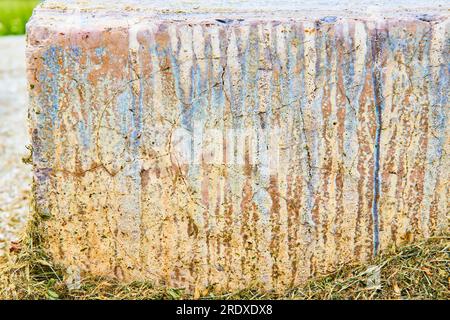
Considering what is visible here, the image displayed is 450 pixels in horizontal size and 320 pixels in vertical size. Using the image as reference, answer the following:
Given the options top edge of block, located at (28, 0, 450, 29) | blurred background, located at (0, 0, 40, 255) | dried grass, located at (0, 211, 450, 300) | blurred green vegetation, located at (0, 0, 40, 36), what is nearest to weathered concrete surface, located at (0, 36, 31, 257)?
blurred background, located at (0, 0, 40, 255)

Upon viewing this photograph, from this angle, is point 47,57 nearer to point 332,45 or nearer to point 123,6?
point 123,6

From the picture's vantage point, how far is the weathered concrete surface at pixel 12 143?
4.02 m

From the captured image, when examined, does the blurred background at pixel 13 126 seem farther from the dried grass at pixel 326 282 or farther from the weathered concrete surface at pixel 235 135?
the weathered concrete surface at pixel 235 135

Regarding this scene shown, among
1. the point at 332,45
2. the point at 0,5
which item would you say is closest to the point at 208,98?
the point at 332,45

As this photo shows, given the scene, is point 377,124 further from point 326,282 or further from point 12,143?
point 12,143

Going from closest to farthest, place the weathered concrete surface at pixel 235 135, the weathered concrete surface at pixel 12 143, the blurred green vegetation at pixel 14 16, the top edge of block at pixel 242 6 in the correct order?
1. the weathered concrete surface at pixel 235 135
2. the top edge of block at pixel 242 6
3. the weathered concrete surface at pixel 12 143
4. the blurred green vegetation at pixel 14 16

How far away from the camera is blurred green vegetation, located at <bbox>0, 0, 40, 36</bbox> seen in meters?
8.38

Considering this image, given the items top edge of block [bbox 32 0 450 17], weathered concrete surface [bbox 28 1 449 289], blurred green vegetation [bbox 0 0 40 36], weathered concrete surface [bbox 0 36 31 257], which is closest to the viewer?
weathered concrete surface [bbox 28 1 449 289]

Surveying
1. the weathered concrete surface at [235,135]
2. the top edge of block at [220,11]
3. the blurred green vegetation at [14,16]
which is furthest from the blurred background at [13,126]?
the top edge of block at [220,11]

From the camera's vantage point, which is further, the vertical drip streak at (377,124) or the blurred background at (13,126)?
the blurred background at (13,126)

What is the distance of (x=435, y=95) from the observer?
2.80 m

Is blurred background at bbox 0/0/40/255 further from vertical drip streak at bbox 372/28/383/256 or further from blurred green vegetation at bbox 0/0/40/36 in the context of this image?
vertical drip streak at bbox 372/28/383/256

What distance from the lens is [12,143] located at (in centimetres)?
532

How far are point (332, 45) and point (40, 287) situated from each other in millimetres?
1428
